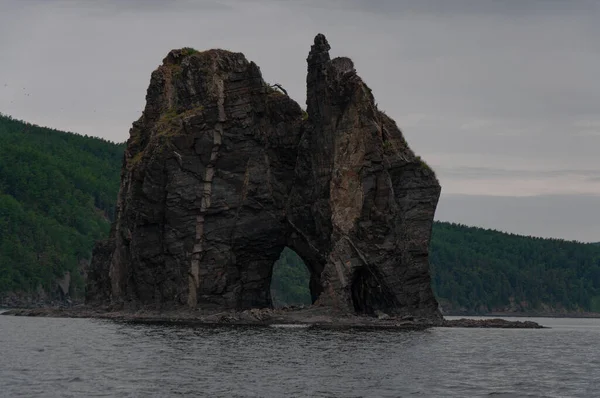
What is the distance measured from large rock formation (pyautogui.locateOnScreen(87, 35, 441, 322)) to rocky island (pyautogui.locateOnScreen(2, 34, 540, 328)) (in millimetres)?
126

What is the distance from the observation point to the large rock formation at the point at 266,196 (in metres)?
109

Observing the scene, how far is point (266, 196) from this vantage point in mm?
119125

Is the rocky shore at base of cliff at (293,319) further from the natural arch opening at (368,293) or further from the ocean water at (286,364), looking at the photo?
the ocean water at (286,364)

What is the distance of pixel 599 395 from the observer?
52062mm

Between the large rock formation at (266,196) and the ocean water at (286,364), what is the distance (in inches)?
683

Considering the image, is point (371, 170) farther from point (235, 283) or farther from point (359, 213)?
point (235, 283)

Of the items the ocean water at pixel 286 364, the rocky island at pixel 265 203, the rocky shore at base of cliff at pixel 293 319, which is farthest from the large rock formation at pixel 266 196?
the ocean water at pixel 286 364

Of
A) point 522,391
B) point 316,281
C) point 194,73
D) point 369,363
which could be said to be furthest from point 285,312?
point 522,391

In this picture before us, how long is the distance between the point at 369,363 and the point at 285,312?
45.6 meters

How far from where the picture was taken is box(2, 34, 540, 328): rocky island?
10906 cm

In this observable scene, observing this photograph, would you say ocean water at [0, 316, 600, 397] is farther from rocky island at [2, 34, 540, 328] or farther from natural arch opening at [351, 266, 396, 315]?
natural arch opening at [351, 266, 396, 315]

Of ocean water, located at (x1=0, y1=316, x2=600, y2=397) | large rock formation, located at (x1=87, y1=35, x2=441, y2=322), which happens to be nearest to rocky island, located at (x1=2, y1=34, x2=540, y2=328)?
large rock formation, located at (x1=87, y1=35, x2=441, y2=322)

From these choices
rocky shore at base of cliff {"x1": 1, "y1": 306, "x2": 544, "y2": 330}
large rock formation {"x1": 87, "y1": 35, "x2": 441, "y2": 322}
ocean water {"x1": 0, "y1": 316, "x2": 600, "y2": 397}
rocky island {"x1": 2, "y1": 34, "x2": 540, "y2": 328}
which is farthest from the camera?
large rock formation {"x1": 87, "y1": 35, "x2": 441, "y2": 322}

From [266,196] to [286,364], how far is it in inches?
2230
